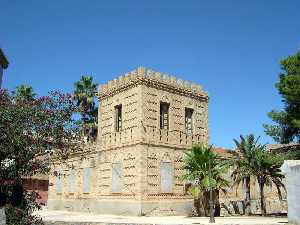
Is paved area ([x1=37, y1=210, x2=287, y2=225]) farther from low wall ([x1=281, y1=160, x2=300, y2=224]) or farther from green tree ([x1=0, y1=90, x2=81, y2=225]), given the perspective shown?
green tree ([x1=0, y1=90, x2=81, y2=225])

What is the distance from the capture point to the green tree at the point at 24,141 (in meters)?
13.0

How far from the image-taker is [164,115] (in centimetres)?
2766

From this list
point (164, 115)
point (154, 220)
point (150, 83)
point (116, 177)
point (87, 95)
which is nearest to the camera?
point (154, 220)

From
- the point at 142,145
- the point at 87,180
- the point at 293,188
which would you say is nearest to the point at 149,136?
the point at 142,145

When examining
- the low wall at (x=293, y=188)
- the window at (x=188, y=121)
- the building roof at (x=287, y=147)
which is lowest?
the low wall at (x=293, y=188)

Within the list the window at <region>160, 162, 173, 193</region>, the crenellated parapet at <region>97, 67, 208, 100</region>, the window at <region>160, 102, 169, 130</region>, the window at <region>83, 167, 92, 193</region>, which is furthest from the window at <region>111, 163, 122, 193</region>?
the crenellated parapet at <region>97, 67, 208, 100</region>

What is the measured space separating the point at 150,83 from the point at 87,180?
899 centimetres

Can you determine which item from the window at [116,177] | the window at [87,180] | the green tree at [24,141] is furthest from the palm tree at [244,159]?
the green tree at [24,141]

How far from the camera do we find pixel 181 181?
26.9m

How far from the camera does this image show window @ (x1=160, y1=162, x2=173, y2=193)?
25797 mm

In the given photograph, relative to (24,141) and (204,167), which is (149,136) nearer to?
(204,167)

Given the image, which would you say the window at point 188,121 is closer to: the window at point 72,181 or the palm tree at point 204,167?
the palm tree at point 204,167

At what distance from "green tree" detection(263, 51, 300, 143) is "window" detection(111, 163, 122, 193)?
1093cm

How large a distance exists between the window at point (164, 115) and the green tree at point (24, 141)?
13.1 meters
